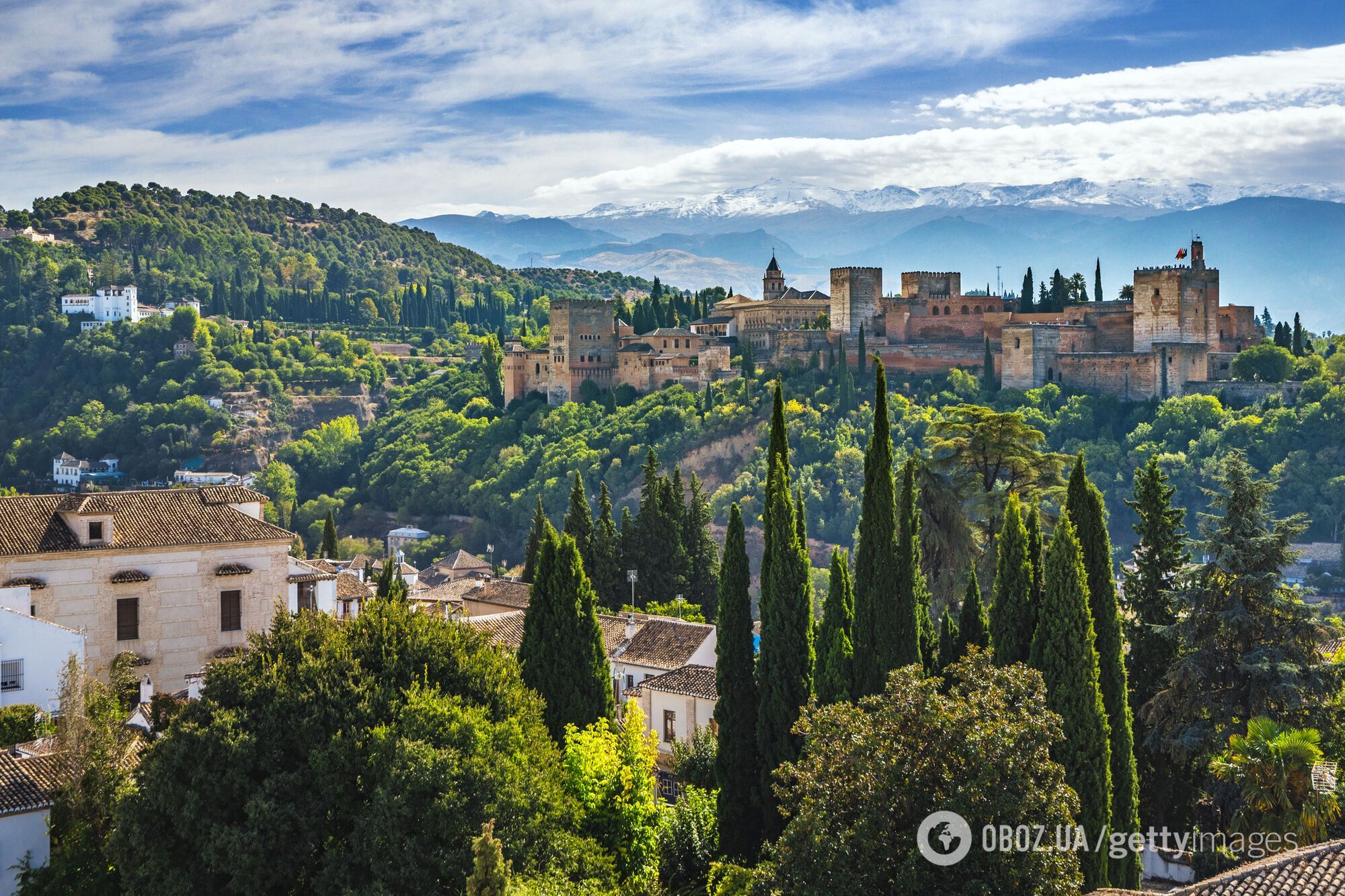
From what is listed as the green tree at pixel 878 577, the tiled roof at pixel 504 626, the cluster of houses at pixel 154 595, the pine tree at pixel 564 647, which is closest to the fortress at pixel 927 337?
the tiled roof at pixel 504 626

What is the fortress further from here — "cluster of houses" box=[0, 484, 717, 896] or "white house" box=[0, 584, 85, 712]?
"white house" box=[0, 584, 85, 712]

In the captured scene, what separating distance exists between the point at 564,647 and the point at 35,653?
764 centimetres

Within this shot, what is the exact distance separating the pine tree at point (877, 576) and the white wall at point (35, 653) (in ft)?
36.6

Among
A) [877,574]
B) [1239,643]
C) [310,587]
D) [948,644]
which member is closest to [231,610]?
[310,587]

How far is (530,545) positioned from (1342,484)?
4062 cm

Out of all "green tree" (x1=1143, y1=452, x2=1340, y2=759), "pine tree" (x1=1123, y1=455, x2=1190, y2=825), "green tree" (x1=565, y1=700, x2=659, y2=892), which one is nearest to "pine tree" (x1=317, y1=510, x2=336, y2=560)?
"green tree" (x1=565, y1=700, x2=659, y2=892)

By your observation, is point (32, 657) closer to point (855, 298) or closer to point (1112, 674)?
point (1112, 674)

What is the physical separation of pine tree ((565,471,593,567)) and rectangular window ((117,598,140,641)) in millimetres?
16152

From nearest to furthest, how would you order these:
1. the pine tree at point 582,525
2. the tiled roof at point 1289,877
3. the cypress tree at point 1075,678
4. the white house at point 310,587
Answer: the tiled roof at point 1289,877, the cypress tree at point 1075,678, the white house at point 310,587, the pine tree at point 582,525

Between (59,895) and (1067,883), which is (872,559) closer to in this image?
(1067,883)

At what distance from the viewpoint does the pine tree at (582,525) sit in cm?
3838

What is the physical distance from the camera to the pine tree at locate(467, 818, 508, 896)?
12031 mm

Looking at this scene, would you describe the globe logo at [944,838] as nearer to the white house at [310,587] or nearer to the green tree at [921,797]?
the green tree at [921,797]

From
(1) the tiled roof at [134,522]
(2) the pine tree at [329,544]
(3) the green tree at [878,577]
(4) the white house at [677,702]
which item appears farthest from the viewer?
(2) the pine tree at [329,544]
